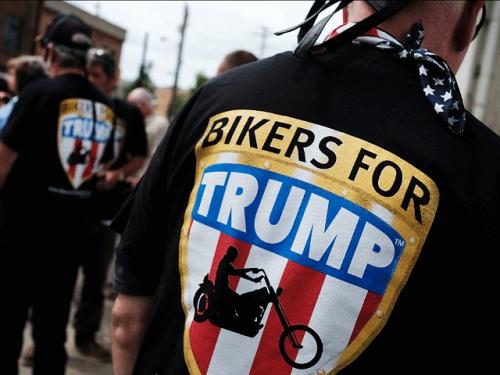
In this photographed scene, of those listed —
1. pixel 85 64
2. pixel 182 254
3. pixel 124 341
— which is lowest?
pixel 124 341

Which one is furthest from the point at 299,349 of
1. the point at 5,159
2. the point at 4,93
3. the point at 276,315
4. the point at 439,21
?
the point at 4,93

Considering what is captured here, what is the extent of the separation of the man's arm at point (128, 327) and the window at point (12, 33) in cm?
3348

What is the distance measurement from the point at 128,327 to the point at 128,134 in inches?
103

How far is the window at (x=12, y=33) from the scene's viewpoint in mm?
31031

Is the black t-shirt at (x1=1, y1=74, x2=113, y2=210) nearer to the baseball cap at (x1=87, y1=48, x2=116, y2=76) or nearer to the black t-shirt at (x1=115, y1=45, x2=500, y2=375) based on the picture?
the baseball cap at (x1=87, y1=48, x2=116, y2=76)

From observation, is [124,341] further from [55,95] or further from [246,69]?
[55,95]

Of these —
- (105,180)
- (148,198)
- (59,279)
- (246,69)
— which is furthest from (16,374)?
(246,69)

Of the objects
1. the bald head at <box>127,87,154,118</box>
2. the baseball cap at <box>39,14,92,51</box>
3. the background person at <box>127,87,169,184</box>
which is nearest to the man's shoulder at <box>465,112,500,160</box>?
the baseball cap at <box>39,14,92,51</box>

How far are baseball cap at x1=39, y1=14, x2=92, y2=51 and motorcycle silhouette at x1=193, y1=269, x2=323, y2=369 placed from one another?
2176mm

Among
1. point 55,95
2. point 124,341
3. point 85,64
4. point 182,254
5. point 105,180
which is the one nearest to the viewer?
point 182,254

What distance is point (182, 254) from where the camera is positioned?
45.6 inches

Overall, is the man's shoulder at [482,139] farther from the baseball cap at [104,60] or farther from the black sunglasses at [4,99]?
the black sunglasses at [4,99]

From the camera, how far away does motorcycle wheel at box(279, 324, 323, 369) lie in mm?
1036

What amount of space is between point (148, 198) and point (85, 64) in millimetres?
1921
